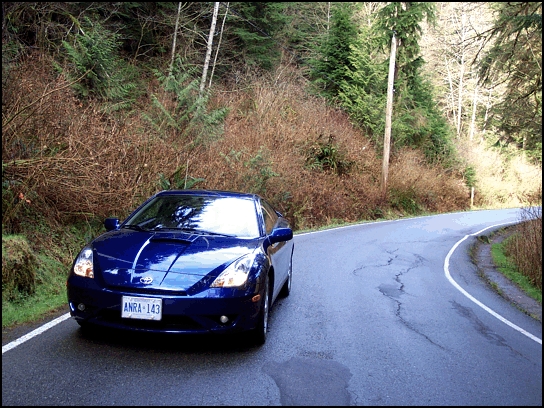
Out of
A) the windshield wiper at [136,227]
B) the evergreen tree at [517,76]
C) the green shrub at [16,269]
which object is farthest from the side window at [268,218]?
the evergreen tree at [517,76]

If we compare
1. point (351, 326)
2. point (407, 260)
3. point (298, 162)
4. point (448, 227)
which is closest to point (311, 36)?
point (298, 162)

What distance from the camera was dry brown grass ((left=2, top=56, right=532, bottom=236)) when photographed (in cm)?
868

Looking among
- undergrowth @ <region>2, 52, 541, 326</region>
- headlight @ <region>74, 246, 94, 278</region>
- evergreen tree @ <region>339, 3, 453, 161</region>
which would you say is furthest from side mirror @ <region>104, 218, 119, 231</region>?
evergreen tree @ <region>339, 3, 453, 161</region>

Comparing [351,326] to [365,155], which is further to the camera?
[365,155]

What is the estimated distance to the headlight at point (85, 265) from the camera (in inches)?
194

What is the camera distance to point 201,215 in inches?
248

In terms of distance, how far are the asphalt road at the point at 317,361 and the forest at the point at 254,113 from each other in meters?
2.03

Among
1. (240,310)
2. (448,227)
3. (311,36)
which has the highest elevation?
(311,36)

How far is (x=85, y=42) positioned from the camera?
15477 mm

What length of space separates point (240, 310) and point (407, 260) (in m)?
8.49

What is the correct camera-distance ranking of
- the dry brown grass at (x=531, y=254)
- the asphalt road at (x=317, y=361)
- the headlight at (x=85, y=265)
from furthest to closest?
the dry brown grass at (x=531, y=254) < the headlight at (x=85, y=265) < the asphalt road at (x=317, y=361)

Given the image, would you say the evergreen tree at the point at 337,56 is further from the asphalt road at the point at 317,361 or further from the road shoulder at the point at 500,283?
the asphalt road at the point at 317,361

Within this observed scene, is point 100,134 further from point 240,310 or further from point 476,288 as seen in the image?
point 476,288

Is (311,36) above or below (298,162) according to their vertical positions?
above
